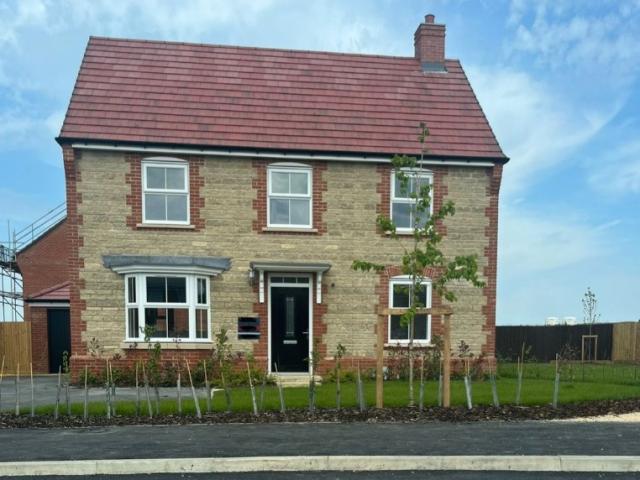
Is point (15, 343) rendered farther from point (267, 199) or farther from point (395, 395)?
point (395, 395)

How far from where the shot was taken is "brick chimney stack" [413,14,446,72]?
54.9ft

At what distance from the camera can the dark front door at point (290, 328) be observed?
13.9 metres

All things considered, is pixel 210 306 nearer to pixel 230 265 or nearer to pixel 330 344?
pixel 230 265

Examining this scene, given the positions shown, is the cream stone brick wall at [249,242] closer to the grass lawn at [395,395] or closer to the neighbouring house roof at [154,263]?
the neighbouring house roof at [154,263]

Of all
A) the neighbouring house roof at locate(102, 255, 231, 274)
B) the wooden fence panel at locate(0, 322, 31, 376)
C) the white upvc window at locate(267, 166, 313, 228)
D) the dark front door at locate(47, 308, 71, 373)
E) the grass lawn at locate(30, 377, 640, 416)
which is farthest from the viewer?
the dark front door at locate(47, 308, 71, 373)

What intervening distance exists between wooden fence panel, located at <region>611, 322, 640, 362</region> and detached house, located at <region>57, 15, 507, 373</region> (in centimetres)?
1181

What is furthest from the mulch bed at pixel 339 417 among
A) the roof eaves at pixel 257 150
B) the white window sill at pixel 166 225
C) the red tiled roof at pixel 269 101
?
the red tiled roof at pixel 269 101

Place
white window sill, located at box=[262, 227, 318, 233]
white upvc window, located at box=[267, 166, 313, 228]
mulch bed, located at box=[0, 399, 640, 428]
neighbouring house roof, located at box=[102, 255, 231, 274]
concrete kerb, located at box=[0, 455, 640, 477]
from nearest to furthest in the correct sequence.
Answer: concrete kerb, located at box=[0, 455, 640, 477], mulch bed, located at box=[0, 399, 640, 428], neighbouring house roof, located at box=[102, 255, 231, 274], white window sill, located at box=[262, 227, 318, 233], white upvc window, located at box=[267, 166, 313, 228]

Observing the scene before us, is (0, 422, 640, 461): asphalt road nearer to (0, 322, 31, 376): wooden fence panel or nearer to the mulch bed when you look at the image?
the mulch bed

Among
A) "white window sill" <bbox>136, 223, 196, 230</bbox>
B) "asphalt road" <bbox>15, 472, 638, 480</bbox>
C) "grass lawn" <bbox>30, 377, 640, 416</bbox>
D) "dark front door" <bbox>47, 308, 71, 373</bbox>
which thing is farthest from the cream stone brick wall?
"asphalt road" <bbox>15, 472, 638, 480</bbox>

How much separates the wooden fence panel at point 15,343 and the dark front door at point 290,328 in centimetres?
888

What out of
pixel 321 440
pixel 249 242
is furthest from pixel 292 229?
pixel 321 440

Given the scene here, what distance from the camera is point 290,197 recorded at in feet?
45.4

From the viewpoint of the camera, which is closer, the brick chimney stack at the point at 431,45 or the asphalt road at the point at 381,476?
the asphalt road at the point at 381,476
